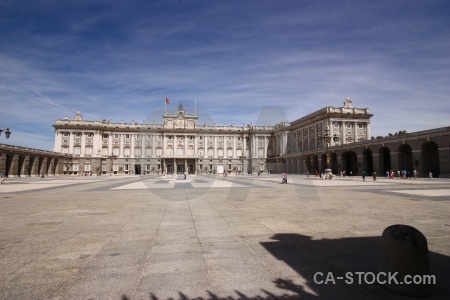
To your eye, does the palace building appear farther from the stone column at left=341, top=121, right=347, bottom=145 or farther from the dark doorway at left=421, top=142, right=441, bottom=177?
the dark doorway at left=421, top=142, right=441, bottom=177

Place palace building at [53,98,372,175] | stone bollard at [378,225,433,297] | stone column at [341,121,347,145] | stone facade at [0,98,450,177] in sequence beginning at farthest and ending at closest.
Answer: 1. palace building at [53,98,372,175]
2. stone column at [341,121,347,145]
3. stone facade at [0,98,450,177]
4. stone bollard at [378,225,433,297]

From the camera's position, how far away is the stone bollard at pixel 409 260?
10.2 ft

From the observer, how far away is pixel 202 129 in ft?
305

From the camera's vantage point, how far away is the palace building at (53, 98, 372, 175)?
82.1 meters

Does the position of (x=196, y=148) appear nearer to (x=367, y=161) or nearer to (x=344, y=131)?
(x=344, y=131)

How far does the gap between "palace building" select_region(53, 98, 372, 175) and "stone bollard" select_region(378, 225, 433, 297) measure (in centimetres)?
7018

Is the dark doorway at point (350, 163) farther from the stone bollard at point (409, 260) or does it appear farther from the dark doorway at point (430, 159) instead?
the stone bollard at point (409, 260)

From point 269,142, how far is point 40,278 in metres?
93.8

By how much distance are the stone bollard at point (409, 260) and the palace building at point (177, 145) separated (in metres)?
70.2

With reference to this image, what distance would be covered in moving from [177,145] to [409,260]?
3504 inches

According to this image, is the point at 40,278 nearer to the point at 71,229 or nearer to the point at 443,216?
the point at 71,229

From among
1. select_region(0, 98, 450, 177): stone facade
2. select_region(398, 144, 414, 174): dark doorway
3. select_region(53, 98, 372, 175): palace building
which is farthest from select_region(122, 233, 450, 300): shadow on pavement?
select_region(53, 98, 372, 175): palace building

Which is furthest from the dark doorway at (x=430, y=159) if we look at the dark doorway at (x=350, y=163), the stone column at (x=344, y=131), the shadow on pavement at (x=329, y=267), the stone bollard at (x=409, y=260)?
the stone bollard at (x=409, y=260)

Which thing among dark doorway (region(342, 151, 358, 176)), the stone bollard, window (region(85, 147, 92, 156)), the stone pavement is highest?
window (region(85, 147, 92, 156))
